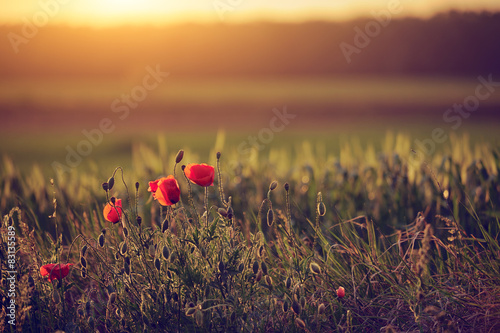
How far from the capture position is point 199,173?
2168 mm

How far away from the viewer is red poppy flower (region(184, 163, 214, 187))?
216 cm

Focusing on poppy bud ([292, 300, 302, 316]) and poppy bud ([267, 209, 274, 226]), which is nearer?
poppy bud ([292, 300, 302, 316])

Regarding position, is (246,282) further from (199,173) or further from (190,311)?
(199,173)

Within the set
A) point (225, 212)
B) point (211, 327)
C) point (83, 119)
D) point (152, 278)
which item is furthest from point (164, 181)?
point (83, 119)

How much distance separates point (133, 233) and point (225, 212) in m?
0.46

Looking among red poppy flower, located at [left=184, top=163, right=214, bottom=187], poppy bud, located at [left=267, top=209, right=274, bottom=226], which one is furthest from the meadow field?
red poppy flower, located at [left=184, top=163, right=214, bottom=187]

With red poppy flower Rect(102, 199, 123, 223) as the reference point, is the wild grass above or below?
below

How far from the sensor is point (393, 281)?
97.4 inches

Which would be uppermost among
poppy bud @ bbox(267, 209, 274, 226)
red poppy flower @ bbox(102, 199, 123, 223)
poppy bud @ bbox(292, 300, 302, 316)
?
red poppy flower @ bbox(102, 199, 123, 223)

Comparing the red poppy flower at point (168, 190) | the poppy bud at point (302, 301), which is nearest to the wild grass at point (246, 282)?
the poppy bud at point (302, 301)

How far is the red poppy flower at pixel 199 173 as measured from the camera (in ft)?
7.07

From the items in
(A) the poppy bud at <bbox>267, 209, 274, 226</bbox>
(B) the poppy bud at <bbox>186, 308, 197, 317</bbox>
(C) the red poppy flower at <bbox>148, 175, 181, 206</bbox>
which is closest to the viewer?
(B) the poppy bud at <bbox>186, 308, 197, 317</bbox>

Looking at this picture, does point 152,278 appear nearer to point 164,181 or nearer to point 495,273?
point 164,181

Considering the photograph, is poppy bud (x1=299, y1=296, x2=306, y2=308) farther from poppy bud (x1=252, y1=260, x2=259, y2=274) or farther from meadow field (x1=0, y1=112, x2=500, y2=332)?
poppy bud (x1=252, y1=260, x2=259, y2=274)
